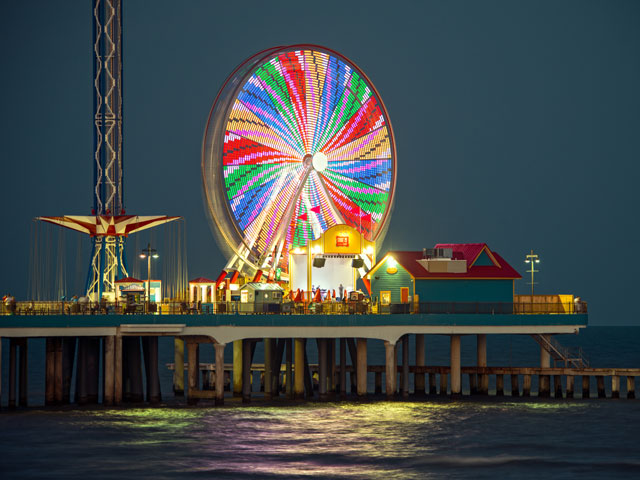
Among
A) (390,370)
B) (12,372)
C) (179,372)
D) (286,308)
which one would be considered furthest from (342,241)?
(12,372)

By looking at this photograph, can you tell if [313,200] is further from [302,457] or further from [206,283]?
[302,457]

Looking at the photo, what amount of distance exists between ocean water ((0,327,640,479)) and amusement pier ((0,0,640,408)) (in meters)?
2.34

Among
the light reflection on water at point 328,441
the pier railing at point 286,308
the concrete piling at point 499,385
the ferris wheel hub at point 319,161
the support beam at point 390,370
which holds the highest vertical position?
the ferris wheel hub at point 319,161

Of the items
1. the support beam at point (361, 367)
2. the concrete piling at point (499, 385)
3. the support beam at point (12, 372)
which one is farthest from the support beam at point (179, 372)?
the concrete piling at point (499, 385)

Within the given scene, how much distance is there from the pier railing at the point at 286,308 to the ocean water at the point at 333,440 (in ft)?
15.9

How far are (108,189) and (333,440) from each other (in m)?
31.3

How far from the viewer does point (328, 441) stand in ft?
181

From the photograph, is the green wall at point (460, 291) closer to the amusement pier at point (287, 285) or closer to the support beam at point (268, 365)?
the amusement pier at point (287, 285)

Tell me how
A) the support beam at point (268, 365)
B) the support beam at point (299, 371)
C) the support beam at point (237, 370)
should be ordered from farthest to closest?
the support beam at point (237, 370) < the support beam at point (268, 365) < the support beam at point (299, 371)

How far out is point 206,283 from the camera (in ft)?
254

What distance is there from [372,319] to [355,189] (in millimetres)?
21490

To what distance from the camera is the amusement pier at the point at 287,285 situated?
6594cm

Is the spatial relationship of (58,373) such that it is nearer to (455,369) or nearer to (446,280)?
(455,369)

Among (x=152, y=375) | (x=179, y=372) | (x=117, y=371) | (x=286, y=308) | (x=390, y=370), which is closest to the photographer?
(x=117, y=371)
